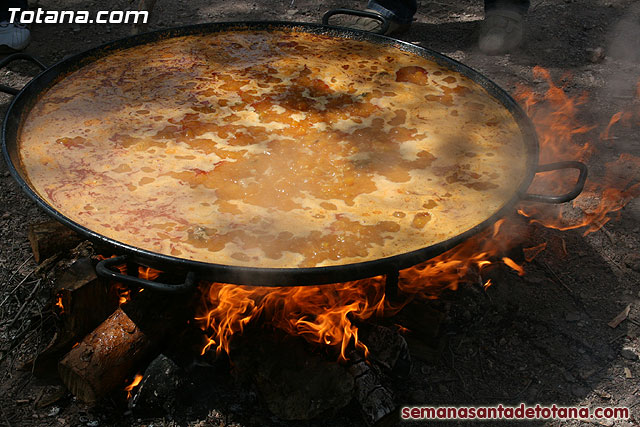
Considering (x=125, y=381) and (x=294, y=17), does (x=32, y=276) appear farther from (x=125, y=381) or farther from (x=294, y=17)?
(x=294, y=17)

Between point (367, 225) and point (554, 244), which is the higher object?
point (367, 225)

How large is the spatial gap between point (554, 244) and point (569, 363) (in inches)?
30.2

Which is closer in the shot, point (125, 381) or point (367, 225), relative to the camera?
point (367, 225)

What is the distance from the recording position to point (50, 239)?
99.3 inches

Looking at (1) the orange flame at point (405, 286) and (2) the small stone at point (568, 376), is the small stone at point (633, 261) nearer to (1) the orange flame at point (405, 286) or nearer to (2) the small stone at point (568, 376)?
(1) the orange flame at point (405, 286)

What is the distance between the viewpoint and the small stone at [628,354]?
2273 millimetres

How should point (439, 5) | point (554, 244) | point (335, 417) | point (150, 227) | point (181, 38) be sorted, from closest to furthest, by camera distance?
point (150, 227) < point (335, 417) < point (554, 244) < point (181, 38) < point (439, 5)

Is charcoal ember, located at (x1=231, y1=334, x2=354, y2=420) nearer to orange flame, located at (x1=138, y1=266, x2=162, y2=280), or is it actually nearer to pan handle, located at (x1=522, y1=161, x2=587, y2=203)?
orange flame, located at (x1=138, y1=266, x2=162, y2=280)

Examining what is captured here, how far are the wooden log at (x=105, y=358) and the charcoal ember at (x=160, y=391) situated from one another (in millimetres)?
84

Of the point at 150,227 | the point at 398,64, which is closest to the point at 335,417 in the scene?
the point at 150,227

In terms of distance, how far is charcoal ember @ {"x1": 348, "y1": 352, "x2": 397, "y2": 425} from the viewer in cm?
197

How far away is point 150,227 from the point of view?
1813 mm

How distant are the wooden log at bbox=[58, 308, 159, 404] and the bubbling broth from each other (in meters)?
0.51

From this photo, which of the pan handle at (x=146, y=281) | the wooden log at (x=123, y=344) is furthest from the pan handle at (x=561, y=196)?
the wooden log at (x=123, y=344)
